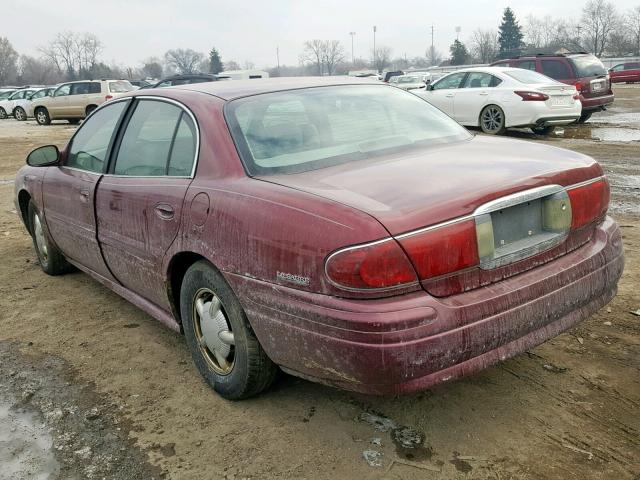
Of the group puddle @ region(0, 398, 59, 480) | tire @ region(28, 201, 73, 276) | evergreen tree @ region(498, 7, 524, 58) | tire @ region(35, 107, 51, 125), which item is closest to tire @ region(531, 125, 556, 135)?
tire @ region(28, 201, 73, 276)

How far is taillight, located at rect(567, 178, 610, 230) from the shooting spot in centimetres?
277

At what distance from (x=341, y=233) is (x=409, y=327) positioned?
41cm

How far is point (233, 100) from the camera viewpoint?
126 inches

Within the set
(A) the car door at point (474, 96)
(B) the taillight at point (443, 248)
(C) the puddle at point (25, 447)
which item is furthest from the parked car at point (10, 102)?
(B) the taillight at point (443, 248)

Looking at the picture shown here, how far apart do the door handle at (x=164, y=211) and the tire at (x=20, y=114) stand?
28227 millimetres

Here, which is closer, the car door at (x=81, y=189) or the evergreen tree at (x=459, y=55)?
the car door at (x=81, y=189)

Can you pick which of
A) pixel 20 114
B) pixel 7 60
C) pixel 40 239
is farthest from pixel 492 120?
pixel 7 60

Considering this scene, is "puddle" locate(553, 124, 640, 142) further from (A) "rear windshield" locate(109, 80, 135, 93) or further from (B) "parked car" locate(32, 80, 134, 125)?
(A) "rear windshield" locate(109, 80, 135, 93)

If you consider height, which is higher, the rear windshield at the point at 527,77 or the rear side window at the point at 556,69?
the rear side window at the point at 556,69

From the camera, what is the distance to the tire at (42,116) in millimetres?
23984

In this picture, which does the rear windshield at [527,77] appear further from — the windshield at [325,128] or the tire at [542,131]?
the windshield at [325,128]

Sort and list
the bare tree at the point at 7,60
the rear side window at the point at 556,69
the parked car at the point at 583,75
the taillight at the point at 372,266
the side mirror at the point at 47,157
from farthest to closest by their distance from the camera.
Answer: the bare tree at the point at 7,60, the rear side window at the point at 556,69, the parked car at the point at 583,75, the side mirror at the point at 47,157, the taillight at the point at 372,266

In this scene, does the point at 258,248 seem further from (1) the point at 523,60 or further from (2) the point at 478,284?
(1) the point at 523,60

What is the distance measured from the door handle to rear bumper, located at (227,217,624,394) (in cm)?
62
